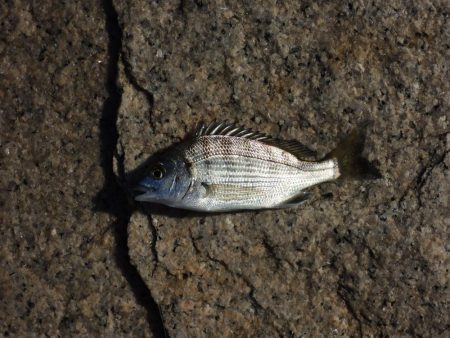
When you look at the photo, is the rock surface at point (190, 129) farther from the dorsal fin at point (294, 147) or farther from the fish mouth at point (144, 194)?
the fish mouth at point (144, 194)

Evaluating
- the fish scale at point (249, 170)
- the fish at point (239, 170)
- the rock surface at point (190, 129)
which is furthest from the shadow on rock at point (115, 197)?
the fish scale at point (249, 170)

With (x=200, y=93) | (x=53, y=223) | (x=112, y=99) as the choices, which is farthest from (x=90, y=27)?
(x=53, y=223)

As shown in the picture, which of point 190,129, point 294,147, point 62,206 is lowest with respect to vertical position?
point 62,206

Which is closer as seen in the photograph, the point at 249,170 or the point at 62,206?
the point at 249,170

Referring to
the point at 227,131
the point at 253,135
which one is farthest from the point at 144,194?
the point at 253,135

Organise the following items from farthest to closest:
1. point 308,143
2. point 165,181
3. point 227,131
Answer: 1. point 308,143
2. point 227,131
3. point 165,181

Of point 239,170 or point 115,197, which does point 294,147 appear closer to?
point 239,170

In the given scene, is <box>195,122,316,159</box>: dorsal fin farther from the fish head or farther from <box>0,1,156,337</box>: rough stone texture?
<box>0,1,156,337</box>: rough stone texture
